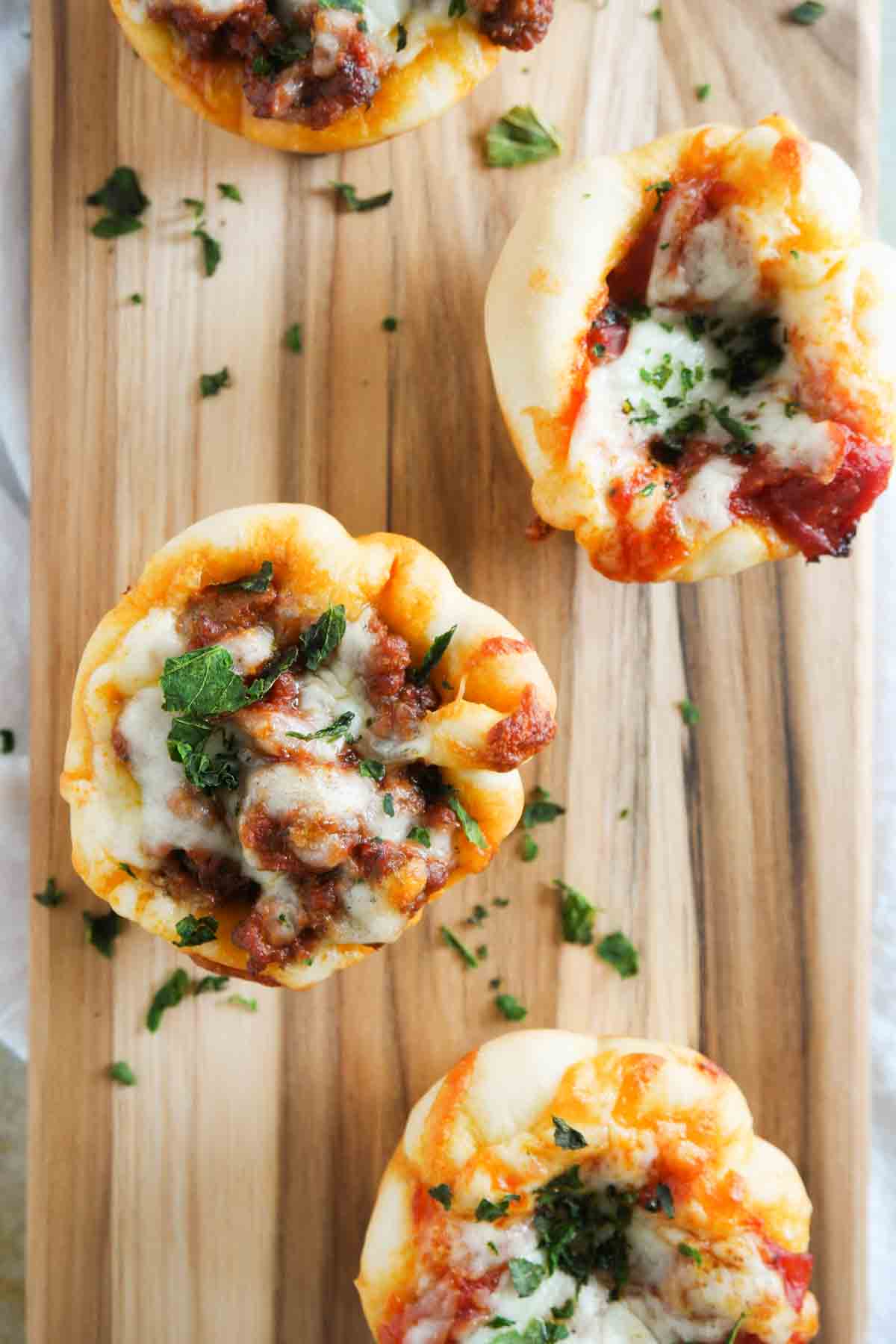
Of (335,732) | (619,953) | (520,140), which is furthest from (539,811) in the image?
(520,140)

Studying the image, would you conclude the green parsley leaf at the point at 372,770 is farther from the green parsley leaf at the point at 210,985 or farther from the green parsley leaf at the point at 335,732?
the green parsley leaf at the point at 210,985

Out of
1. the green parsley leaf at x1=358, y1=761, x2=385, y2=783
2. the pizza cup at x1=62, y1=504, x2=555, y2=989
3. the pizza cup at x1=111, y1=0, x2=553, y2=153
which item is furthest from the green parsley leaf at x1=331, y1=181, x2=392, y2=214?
the green parsley leaf at x1=358, y1=761, x2=385, y2=783

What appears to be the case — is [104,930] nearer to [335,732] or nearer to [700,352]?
[335,732]

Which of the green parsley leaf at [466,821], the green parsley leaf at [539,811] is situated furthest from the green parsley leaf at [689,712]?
the green parsley leaf at [466,821]

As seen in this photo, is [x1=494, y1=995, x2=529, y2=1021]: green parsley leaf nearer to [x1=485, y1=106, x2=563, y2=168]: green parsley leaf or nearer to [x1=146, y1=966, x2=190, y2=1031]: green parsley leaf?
[x1=146, y1=966, x2=190, y2=1031]: green parsley leaf

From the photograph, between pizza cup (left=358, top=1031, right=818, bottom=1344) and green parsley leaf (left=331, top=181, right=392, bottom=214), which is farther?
green parsley leaf (left=331, top=181, right=392, bottom=214)

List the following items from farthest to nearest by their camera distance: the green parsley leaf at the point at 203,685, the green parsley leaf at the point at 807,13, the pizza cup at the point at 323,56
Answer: the green parsley leaf at the point at 807,13 < the pizza cup at the point at 323,56 < the green parsley leaf at the point at 203,685
